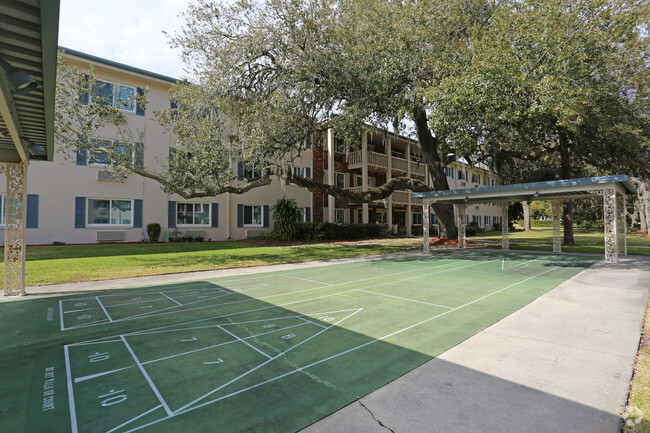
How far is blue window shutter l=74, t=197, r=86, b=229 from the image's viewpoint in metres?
17.2

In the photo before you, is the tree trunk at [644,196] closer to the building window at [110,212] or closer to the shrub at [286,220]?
the shrub at [286,220]

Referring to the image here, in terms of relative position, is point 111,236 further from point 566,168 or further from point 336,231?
point 566,168

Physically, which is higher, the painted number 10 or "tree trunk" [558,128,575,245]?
"tree trunk" [558,128,575,245]

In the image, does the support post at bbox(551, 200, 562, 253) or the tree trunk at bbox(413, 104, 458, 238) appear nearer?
the support post at bbox(551, 200, 562, 253)

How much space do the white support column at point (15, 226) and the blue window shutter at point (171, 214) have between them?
13.1 meters

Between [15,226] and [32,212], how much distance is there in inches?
469

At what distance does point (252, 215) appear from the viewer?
937 inches

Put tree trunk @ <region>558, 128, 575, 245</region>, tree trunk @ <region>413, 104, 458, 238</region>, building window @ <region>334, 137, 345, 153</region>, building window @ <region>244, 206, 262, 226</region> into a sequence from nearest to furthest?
tree trunk @ <region>558, 128, 575, 245</region>
tree trunk @ <region>413, 104, 458, 238</region>
building window @ <region>244, 206, 262, 226</region>
building window @ <region>334, 137, 345, 153</region>

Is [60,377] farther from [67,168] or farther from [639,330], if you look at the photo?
[67,168]

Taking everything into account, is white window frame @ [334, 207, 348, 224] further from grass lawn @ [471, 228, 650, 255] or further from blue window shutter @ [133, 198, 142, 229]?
blue window shutter @ [133, 198, 142, 229]

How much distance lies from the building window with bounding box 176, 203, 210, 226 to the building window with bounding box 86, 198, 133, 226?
2.74 m

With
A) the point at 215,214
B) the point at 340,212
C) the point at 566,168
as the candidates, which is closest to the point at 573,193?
the point at 566,168

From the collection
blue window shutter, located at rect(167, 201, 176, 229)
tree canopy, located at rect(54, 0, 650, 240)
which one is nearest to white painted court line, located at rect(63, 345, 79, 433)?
tree canopy, located at rect(54, 0, 650, 240)

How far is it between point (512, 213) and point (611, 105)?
115 ft
